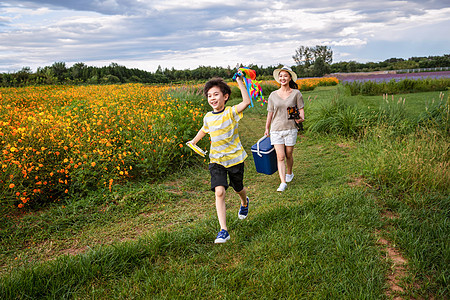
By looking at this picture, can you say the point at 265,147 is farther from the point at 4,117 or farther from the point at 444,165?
the point at 4,117

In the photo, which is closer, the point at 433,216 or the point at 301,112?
the point at 433,216

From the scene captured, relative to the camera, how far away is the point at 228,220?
3834 millimetres

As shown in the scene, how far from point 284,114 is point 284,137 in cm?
38

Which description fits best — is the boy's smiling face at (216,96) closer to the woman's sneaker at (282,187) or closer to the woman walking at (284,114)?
the woman walking at (284,114)

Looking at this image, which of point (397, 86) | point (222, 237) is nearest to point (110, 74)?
point (397, 86)

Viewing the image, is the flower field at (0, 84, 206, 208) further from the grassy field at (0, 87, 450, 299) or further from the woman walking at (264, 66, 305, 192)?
the woman walking at (264, 66, 305, 192)

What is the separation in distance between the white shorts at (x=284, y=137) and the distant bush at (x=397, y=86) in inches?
477

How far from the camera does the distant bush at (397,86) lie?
15.7 m

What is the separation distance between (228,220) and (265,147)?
70.3 inches

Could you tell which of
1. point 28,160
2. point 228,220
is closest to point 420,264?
point 228,220

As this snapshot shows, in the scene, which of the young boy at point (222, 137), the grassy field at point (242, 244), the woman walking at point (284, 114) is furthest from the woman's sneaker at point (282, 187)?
the young boy at point (222, 137)

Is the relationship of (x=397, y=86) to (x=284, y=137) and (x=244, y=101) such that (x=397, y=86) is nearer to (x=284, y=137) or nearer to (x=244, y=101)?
(x=284, y=137)

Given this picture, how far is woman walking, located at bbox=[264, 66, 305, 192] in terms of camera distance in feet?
16.2

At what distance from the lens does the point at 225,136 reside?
129 inches
